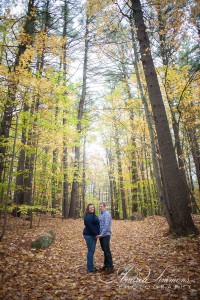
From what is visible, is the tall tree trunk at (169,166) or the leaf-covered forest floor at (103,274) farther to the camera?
the tall tree trunk at (169,166)

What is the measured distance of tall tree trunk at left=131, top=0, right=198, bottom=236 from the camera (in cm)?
599

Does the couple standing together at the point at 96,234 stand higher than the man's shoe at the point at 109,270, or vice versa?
the couple standing together at the point at 96,234

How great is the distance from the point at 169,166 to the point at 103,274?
3745mm

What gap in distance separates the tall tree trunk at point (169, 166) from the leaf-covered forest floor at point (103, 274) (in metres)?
0.51

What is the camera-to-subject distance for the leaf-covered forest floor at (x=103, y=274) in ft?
11.8

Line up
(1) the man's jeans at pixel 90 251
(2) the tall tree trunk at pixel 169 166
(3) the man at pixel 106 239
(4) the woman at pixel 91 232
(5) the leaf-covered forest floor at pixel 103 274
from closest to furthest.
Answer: (5) the leaf-covered forest floor at pixel 103 274 < (3) the man at pixel 106 239 < (1) the man's jeans at pixel 90 251 < (4) the woman at pixel 91 232 < (2) the tall tree trunk at pixel 169 166

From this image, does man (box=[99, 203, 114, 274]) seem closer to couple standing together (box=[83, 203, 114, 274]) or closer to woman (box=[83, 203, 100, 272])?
couple standing together (box=[83, 203, 114, 274])

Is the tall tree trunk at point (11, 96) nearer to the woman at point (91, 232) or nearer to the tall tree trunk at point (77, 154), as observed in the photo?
the woman at point (91, 232)

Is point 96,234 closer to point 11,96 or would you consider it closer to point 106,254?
point 106,254

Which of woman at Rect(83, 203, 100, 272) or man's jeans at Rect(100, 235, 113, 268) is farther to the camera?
woman at Rect(83, 203, 100, 272)

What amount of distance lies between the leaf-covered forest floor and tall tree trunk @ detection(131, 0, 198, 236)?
51cm

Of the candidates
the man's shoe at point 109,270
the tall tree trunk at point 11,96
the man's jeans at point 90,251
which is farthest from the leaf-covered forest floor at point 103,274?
the tall tree trunk at point 11,96

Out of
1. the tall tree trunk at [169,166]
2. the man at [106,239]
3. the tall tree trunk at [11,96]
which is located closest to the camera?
the man at [106,239]

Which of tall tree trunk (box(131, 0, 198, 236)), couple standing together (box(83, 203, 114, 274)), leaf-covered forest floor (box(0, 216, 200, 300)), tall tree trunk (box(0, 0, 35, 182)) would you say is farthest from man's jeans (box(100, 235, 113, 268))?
tall tree trunk (box(0, 0, 35, 182))
